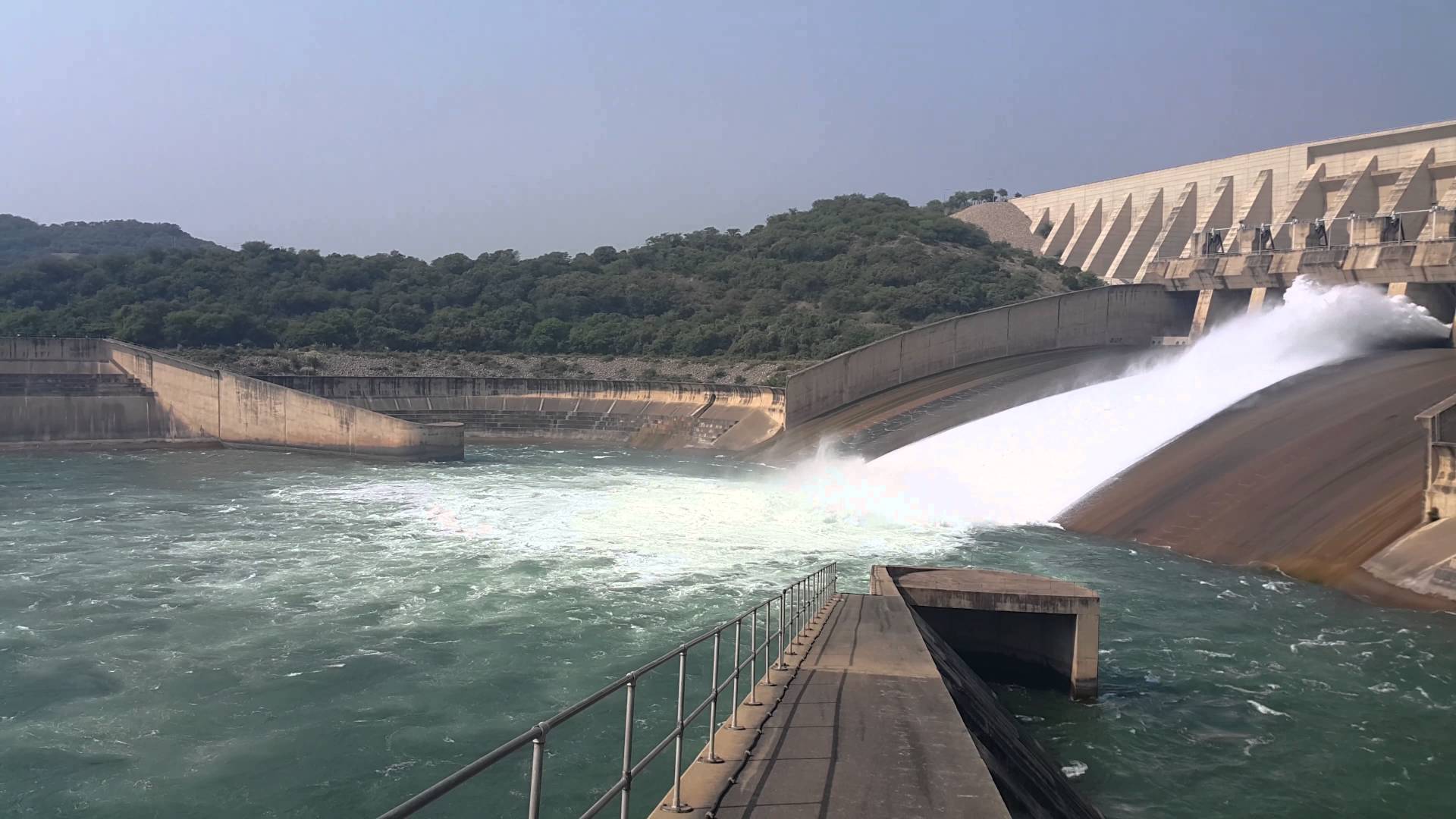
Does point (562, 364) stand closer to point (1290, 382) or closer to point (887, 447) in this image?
point (887, 447)

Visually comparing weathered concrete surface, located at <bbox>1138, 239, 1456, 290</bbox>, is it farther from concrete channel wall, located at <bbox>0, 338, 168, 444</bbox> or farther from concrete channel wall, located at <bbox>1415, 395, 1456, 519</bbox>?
concrete channel wall, located at <bbox>0, 338, 168, 444</bbox>

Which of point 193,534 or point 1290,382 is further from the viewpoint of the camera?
point 1290,382

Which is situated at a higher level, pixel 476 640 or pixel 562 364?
pixel 562 364

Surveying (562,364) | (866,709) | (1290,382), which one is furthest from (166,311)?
(866,709)

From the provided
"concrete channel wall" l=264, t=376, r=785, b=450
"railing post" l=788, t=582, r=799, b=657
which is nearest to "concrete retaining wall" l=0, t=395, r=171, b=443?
"concrete channel wall" l=264, t=376, r=785, b=450

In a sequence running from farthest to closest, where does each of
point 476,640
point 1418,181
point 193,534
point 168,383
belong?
point 168,383 < point 1418,181 < point 193,534 < point 476,640

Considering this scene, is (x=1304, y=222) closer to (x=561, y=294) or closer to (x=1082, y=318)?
(x=1082, y=318)
